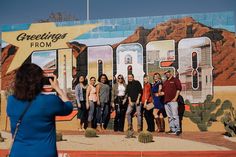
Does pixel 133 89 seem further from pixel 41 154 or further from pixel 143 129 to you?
pixel 41 154

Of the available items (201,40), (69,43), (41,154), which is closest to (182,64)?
(201,40)

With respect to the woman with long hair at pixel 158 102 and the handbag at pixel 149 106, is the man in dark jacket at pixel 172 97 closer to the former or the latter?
the woman with long hair at pixel 158 102

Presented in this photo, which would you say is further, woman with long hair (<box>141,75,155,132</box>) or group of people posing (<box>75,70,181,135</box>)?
woman with long hair (<box>141,75,155,132</box>)

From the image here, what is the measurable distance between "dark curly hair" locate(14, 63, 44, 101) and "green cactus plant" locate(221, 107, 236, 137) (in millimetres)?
9465

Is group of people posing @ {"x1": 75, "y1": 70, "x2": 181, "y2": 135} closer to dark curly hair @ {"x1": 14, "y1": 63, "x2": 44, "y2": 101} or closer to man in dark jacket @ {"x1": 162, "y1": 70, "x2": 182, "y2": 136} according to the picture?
man in dark jacket @ {"x1": 162, "y1": 70, "x2": 182, "y2": 136}

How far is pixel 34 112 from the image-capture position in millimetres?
3941

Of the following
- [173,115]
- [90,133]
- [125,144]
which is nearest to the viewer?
[125,144]

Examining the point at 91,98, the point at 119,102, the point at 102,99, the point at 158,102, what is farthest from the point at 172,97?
the point at 91,98

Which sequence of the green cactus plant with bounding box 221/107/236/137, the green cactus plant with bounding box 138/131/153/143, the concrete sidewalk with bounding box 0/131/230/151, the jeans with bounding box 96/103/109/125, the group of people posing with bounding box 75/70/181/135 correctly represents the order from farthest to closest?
the jeans with bounding box 96/103/109/125 → the group of people posing with bounding box 75/70/181/135 → the green cactus plant with bounding box 221/107/236/137 → the green cactus plant with bounding box 138/131/153/143 → the concrete sidewalk with bounding box 0/131/230/151

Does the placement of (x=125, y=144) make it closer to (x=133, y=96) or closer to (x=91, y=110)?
(x=133, y=96)

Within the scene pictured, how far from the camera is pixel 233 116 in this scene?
13.0 m

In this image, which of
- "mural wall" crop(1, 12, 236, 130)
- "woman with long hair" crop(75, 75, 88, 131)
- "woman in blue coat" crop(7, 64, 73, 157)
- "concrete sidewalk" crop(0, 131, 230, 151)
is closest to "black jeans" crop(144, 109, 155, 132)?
"concrete sidewalk" crop(0, 131, 230, 151)

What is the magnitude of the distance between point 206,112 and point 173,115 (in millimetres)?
977

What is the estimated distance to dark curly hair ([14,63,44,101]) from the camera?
396cm
